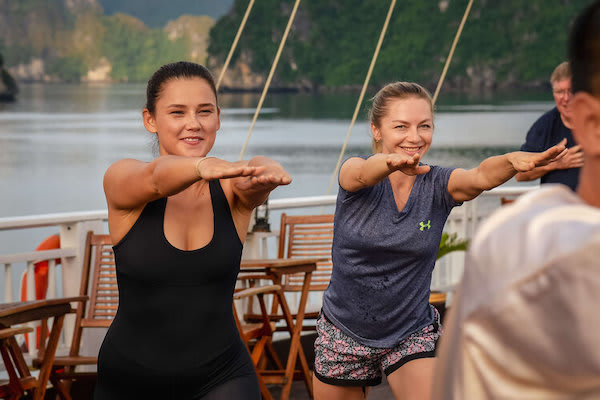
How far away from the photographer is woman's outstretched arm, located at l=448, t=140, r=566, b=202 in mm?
2410

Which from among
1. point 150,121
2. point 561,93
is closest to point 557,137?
point 561,93

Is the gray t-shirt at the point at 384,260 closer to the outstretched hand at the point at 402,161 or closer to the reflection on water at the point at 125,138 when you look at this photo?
the outstretched hand at the point at 402,161

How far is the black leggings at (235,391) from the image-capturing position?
215 cm

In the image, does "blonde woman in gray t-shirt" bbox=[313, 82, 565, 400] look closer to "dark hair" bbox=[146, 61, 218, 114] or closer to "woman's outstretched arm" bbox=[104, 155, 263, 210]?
"dark hair" bbox=[146, 61, 218, 114]

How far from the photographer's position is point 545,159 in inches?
94.3

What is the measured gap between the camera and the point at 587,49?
78 cm

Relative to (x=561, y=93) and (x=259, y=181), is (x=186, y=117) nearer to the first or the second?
(x=259, y=181)

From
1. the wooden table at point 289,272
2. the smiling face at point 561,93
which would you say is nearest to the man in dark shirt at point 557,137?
the smiling face at point 561,93

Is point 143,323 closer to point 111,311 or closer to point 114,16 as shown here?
point 111,311

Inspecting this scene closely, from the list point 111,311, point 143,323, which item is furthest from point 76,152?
point 143,323

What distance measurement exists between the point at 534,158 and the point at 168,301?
3.49ft

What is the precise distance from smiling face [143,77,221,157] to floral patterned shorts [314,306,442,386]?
33.6 inches

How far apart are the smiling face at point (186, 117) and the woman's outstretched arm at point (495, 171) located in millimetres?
826

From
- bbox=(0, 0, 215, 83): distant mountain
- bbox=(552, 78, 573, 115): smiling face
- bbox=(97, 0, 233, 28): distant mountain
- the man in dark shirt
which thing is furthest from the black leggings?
bbox=(97, 0, 233, 28): distant mountain
